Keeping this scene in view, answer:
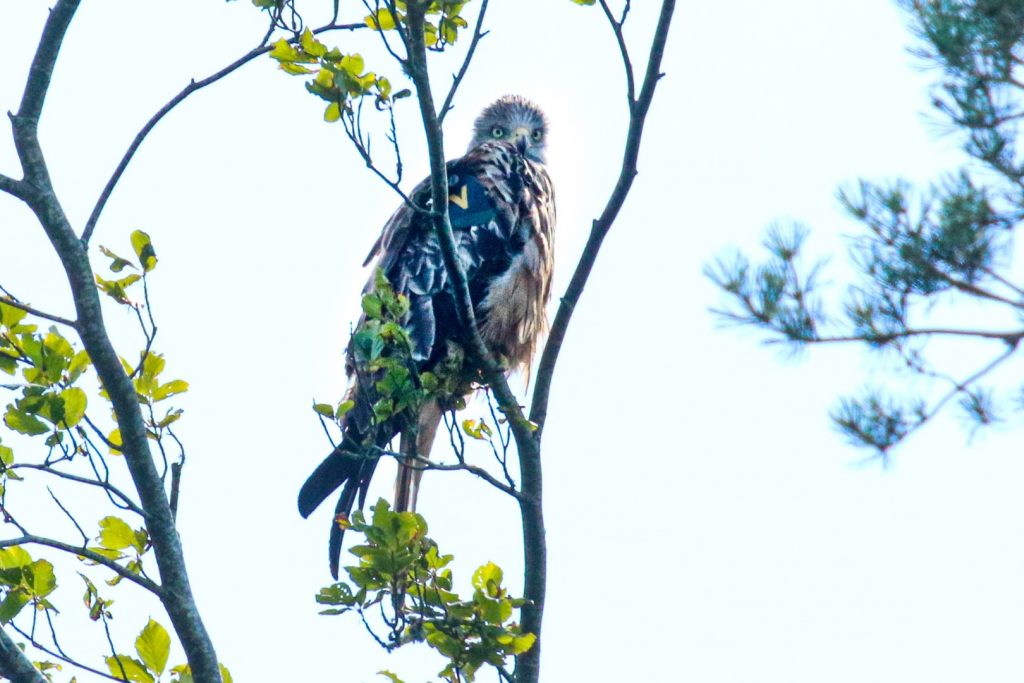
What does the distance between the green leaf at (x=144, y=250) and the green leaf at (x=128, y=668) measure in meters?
0.89

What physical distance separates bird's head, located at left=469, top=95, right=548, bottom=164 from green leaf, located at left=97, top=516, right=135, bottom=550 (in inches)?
149

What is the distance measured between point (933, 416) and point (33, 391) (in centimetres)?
251

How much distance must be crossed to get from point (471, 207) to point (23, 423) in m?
2.38

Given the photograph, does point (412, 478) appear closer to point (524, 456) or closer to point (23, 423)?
point (524, 456)

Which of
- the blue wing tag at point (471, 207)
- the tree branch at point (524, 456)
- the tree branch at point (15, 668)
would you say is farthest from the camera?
the blue wing tag at point (471, 207)

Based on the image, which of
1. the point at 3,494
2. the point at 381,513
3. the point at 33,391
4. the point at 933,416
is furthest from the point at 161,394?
the point at 933,416

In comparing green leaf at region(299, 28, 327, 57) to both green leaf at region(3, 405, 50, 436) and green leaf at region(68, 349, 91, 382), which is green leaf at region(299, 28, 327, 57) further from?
green leaf at region(3, 405, 50, 436)

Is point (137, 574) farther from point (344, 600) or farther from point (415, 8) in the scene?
point (415, 8)

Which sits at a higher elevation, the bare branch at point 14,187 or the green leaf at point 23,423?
→ the bare branch at point 14,187

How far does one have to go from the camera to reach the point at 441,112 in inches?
103

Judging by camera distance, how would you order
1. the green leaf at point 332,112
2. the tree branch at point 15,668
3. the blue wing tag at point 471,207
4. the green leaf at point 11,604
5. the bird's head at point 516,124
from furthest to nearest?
1. the bird's head at point 516,124
2. the blue wing tag at point 471,207
3. the green leaf at point 11,604
4. the green leaf at point 332,112
5. the tree branch at point 15,668

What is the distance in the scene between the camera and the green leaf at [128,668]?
263 centimetres

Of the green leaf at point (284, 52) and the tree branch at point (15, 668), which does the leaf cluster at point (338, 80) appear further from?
the tree branch at point (15, 668)

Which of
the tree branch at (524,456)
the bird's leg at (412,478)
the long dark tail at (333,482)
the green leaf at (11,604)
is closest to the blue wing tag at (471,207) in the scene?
the bird's leg at (412,478)
